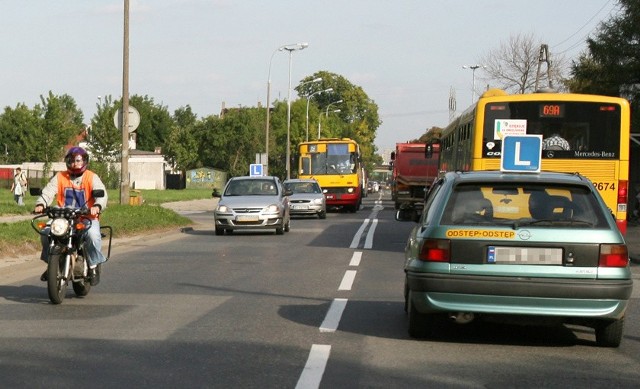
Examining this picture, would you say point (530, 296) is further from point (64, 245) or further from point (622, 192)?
point (622, 192)

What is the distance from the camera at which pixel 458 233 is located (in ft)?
29.0

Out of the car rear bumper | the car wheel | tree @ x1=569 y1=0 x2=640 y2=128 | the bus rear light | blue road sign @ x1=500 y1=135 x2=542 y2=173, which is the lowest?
the car wheel

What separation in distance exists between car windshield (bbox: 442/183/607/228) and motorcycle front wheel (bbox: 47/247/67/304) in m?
4.56

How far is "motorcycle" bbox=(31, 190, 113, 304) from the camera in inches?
456

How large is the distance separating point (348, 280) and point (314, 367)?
726 centimetres

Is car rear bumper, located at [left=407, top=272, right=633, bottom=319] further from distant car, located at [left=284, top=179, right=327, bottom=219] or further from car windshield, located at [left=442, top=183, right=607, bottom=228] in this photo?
distant car, located at [left=284, top=179, right=327, bottom=219]

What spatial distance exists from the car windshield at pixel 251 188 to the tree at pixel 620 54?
15.6m

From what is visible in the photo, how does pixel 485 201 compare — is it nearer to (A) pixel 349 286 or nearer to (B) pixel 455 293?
(B) pixel 455 293

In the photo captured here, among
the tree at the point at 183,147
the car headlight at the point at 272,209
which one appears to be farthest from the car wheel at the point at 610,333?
the tree at the point at 183,147

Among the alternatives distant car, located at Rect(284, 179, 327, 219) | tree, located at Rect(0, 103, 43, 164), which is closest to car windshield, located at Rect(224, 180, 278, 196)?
distant car, located at Rect(284, 179, 327, 219)

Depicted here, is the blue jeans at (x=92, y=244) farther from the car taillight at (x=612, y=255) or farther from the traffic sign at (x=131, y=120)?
the traffic sign at (x=131, y=120)

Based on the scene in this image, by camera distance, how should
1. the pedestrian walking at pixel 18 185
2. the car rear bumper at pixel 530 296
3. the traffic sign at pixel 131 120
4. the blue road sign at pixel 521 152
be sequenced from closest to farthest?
the car rear bumper at pixel 530 296
the blue road sign at pixel 521 152
the traffic sign at pixel 131 120
the pedestrian walking at pixel 18 185

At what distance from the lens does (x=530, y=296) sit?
8656mm

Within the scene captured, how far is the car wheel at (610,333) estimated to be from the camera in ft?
29.6
